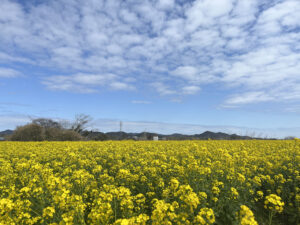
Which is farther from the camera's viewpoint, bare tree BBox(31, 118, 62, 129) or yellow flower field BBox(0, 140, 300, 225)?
bare tree BBox(31, 118, 62, 129)

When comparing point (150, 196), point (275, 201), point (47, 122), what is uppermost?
point (47, 122)

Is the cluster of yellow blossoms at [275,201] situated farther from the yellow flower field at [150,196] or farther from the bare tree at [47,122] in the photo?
the bare tree at [47,122]

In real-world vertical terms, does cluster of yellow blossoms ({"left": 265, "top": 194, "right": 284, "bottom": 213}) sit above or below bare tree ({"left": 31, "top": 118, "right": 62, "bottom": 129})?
below

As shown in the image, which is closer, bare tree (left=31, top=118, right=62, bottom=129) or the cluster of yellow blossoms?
the cluster of yellow blossoms

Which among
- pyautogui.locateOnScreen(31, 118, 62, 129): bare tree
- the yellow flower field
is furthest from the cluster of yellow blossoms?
pyautogui.locateOnScreen(31, 118, 62, 129): bare tree

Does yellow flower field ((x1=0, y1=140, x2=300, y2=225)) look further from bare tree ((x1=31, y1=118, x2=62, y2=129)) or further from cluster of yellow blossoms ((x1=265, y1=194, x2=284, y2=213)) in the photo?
bare tree ((x1=31, y1=118, x2=62, y2=129))

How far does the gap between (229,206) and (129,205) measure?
2.73m

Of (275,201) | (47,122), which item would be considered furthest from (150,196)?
(47,122)

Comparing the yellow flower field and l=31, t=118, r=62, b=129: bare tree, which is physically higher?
l=31, t=118, r=62, b=129: bare tree

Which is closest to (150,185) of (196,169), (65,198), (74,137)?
(196,169)

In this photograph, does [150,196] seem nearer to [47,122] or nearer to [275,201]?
[275,201]

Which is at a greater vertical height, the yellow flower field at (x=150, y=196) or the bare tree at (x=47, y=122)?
the bare tree at (x=47, y=122)

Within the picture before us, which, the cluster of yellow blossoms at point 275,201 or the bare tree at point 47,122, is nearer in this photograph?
the cluster of yellow blossoms at point 275,201

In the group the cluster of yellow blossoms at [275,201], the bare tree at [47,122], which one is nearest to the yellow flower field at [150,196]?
the cluster of yellow blossoms at [275,201]
